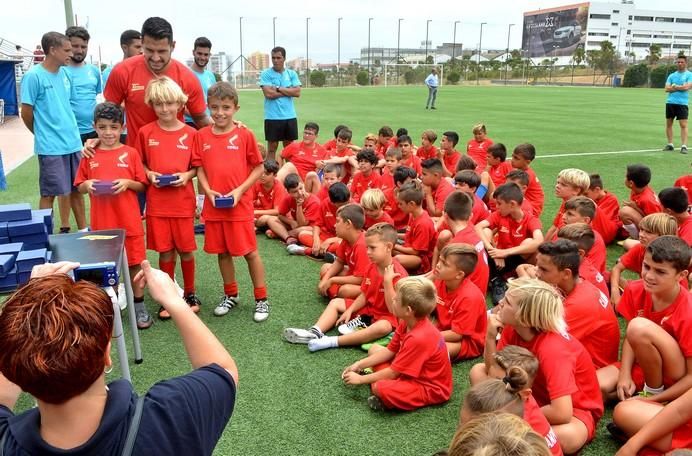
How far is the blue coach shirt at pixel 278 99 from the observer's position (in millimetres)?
9750

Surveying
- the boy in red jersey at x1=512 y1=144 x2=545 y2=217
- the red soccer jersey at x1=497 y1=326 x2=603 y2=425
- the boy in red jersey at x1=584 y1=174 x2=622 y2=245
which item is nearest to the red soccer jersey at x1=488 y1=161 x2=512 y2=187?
the boy in red jersey at x1=512 y1=144 x2=545 y2=217

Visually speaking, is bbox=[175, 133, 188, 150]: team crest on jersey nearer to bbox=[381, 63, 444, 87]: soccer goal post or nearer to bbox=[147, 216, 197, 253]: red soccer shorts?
bbox=[147, 216, 197, 253]: red soccer shorts

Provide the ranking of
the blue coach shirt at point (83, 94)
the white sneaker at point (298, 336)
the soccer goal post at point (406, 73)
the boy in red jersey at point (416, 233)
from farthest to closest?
the soccer goal post at point (406, 73)
the blue coach shirt at point (83, 94)
the boy in red jersey at point (416, 233)
the white sneaker at point (298, 336)

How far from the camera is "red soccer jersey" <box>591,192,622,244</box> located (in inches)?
246

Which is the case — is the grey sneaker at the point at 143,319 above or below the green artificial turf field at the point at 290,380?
above

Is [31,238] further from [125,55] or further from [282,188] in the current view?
[125,55]

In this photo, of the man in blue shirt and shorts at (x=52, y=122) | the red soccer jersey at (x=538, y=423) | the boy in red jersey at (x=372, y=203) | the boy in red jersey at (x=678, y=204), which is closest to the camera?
the red soccer jersey at (x=538, y=423)

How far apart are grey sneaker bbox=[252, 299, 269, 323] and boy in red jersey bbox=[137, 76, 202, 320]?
764 millimetres

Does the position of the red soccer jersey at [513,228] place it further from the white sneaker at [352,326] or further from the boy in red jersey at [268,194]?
the boy in red jersey at [268,194]

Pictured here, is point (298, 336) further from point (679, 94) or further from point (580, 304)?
point (679, 94)

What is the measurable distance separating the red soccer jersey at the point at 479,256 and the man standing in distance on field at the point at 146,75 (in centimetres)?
266

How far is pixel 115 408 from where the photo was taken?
1345 mm

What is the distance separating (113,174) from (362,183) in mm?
3561

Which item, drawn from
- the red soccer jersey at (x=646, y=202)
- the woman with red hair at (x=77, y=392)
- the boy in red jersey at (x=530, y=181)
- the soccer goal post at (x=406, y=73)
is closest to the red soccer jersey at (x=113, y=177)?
the woman with red hair at (x=77, y=392)
